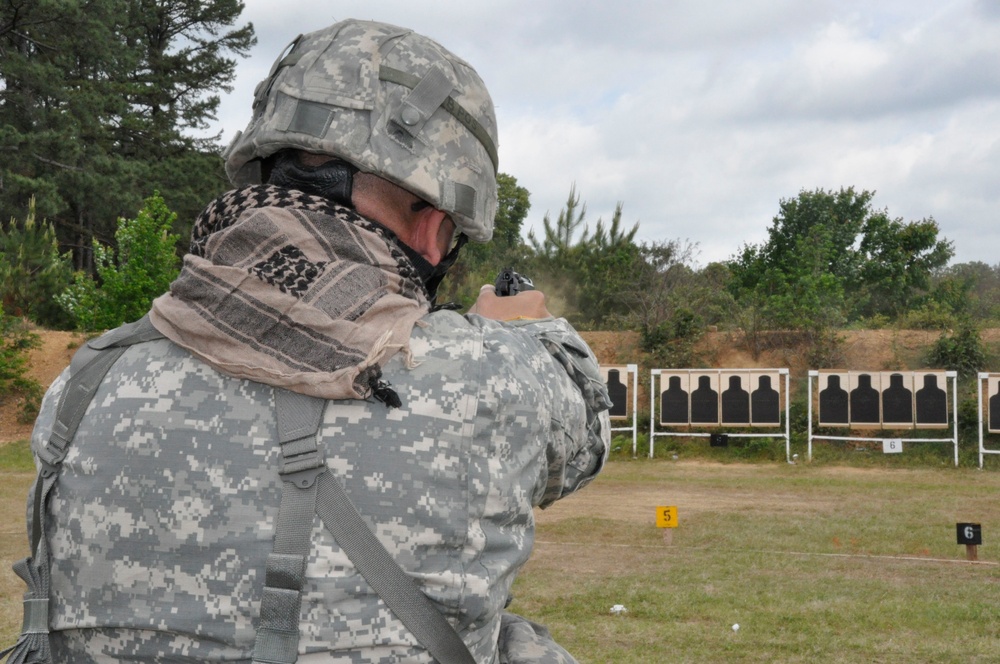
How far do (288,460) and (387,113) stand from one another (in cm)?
58

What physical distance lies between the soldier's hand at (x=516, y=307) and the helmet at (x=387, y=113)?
0.13 meters

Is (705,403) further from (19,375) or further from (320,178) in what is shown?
(320,178)

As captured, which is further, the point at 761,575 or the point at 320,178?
the point at 761,575

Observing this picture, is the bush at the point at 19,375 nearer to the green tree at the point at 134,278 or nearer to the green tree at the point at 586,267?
the green tree at the point at 134,278

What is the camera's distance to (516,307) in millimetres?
1698

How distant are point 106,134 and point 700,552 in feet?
69.2

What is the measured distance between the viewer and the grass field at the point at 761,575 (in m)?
5.08

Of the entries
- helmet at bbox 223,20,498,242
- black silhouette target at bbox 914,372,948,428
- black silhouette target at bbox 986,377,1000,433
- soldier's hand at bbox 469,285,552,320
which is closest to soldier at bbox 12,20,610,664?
helmet at bbox 223,20,498,242

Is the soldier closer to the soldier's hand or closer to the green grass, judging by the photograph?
the soldier's hand

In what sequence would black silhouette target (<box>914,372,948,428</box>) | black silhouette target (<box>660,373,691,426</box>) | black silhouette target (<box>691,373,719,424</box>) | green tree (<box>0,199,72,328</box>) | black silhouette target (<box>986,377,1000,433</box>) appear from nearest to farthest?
1. black silhouette target (<box>986,377,1000,433</box>)
2. black silhouette target (<box>914,372,948,428</box>)
3. black silhouette target (<box>691,373,719,424</box>)
4. black silhouette target (<box>660,373,691,426</box>)
5. green tree (<box>0,199,72,328</box>)

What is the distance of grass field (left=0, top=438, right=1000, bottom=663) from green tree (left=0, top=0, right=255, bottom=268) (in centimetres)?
1377

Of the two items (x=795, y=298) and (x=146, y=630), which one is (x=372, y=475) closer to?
(x=146, y=630)

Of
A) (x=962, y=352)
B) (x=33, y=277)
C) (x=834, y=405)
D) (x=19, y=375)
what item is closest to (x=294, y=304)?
(x=834, y=405)

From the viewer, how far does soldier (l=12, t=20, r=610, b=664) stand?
1219 mm
